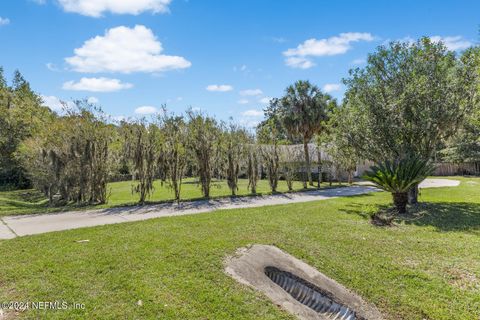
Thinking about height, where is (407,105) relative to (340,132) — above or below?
above

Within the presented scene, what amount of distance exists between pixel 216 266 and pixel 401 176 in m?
8.02

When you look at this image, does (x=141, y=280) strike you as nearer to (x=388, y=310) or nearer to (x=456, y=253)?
(x=388, y=310)

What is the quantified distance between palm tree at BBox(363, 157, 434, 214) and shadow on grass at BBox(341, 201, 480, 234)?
635mm

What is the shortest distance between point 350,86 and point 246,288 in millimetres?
11871

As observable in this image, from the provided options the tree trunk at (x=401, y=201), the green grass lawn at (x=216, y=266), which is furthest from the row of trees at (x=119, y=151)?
the tree trunk at (x=401, y=201)

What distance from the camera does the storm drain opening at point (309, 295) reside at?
5.23 m

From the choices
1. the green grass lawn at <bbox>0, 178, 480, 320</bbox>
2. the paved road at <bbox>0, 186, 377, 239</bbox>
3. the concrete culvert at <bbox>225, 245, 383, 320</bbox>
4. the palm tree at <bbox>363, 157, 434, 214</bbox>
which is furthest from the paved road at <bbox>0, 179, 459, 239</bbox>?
the concrete culvert at <bbox>225, 245, 383, 320</bbox>

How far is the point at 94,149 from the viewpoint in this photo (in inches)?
568

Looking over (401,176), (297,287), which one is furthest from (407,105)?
(297,287)

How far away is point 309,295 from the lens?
18.4 feet

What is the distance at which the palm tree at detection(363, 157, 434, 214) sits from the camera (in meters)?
11.2

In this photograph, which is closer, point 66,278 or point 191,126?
point 66,278

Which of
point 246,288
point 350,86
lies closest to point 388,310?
point 246,288

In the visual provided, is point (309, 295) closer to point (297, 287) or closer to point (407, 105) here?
point (297, 287)
